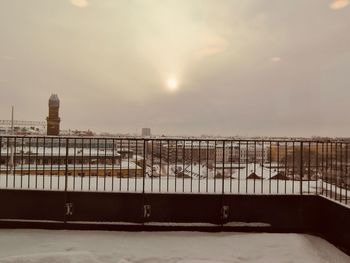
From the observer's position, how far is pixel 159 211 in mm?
6047

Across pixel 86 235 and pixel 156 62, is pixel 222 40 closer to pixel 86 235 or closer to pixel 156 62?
pixel 156 62

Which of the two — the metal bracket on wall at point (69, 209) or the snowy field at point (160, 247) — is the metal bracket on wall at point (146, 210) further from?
the metal bracket on wall at point (69, 209)

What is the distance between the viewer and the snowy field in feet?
15.2

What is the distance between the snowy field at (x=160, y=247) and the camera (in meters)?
4.63

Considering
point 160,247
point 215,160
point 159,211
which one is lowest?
point 160,247

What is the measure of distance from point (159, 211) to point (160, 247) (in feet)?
3.02

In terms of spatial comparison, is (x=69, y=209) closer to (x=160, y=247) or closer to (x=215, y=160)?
(x=160, y=247)

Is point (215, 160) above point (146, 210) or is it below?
above

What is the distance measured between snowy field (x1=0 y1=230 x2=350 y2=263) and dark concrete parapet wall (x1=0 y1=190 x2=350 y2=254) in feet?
0.64

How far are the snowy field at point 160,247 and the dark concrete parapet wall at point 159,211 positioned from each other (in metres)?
0.19

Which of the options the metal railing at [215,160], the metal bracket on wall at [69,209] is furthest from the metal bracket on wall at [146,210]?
the metal bracket on wall at [69,209]

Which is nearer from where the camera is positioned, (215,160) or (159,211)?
(159,211)

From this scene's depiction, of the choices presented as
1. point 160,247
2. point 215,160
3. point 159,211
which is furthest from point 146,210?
point 215,160

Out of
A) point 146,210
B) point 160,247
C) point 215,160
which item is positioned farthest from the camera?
point 215,160
